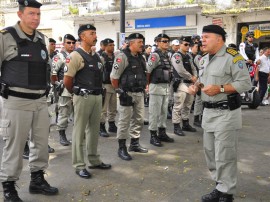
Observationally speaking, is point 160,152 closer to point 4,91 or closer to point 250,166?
point 250,166

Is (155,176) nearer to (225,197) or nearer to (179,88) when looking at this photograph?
(225,197)

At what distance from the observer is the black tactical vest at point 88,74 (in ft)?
14.6

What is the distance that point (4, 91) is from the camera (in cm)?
368

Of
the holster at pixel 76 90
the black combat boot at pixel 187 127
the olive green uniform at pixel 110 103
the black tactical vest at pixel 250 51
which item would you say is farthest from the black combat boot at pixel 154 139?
the black tactical vest at pixel 250 51

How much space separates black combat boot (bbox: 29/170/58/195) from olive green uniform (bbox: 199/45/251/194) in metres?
1.99

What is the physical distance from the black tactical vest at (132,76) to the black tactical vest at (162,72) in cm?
71

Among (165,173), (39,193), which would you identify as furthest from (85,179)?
(165,173)

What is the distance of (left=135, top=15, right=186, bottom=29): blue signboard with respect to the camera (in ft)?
65.1

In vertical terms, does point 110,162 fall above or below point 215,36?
below

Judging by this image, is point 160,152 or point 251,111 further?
point 251,111

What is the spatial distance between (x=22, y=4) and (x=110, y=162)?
2.70 m

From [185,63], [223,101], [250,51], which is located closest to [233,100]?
[223,101]

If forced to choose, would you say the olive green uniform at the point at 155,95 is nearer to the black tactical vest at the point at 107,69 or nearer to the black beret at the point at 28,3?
the black tactical vest at the point at 107,69

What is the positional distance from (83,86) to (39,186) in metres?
1.39
